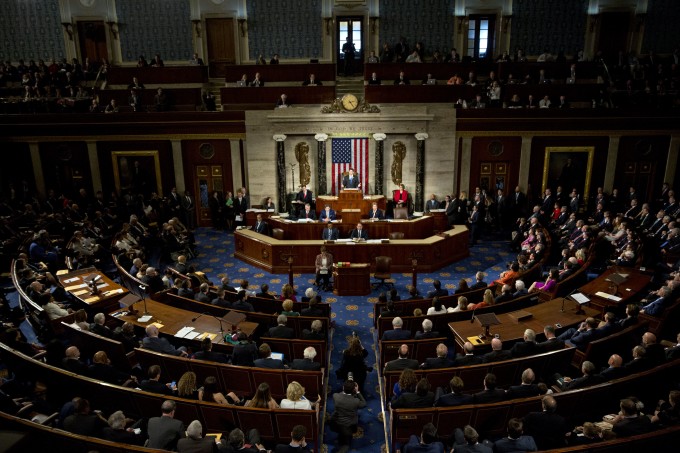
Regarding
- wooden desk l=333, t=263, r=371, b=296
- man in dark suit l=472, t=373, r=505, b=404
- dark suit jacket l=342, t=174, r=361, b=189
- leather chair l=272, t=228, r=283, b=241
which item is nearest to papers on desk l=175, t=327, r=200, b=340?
wooden desk l=333, t=263, r=371, b=296

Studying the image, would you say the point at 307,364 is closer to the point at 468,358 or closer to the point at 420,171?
the point at 468,358

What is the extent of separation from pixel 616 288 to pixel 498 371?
12.0ft

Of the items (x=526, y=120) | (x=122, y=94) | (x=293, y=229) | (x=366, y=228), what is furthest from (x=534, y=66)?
(x=122, y=94)

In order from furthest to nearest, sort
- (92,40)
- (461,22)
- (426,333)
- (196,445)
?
1. (92,40)
2. (461,22)
3. (426,333)
4. (196,445)

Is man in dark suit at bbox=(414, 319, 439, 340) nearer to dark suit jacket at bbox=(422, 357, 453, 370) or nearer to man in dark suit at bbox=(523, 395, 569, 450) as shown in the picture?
dark suit jacket at bbox=(422, 357, 453, 370)

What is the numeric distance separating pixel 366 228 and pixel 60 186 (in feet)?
36.5

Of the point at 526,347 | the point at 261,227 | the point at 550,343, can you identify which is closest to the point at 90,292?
the point at 261,227

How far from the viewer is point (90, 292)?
9.54 meters

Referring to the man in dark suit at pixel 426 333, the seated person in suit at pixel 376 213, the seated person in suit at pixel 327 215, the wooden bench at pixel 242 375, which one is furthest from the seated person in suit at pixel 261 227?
the man in dark suit at pixel 426 333

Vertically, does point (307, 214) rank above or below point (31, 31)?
below

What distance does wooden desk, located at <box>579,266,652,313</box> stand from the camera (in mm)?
8797

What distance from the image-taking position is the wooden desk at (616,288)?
8.80m

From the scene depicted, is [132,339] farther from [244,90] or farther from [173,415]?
[244,90]

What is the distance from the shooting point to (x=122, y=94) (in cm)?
1798
